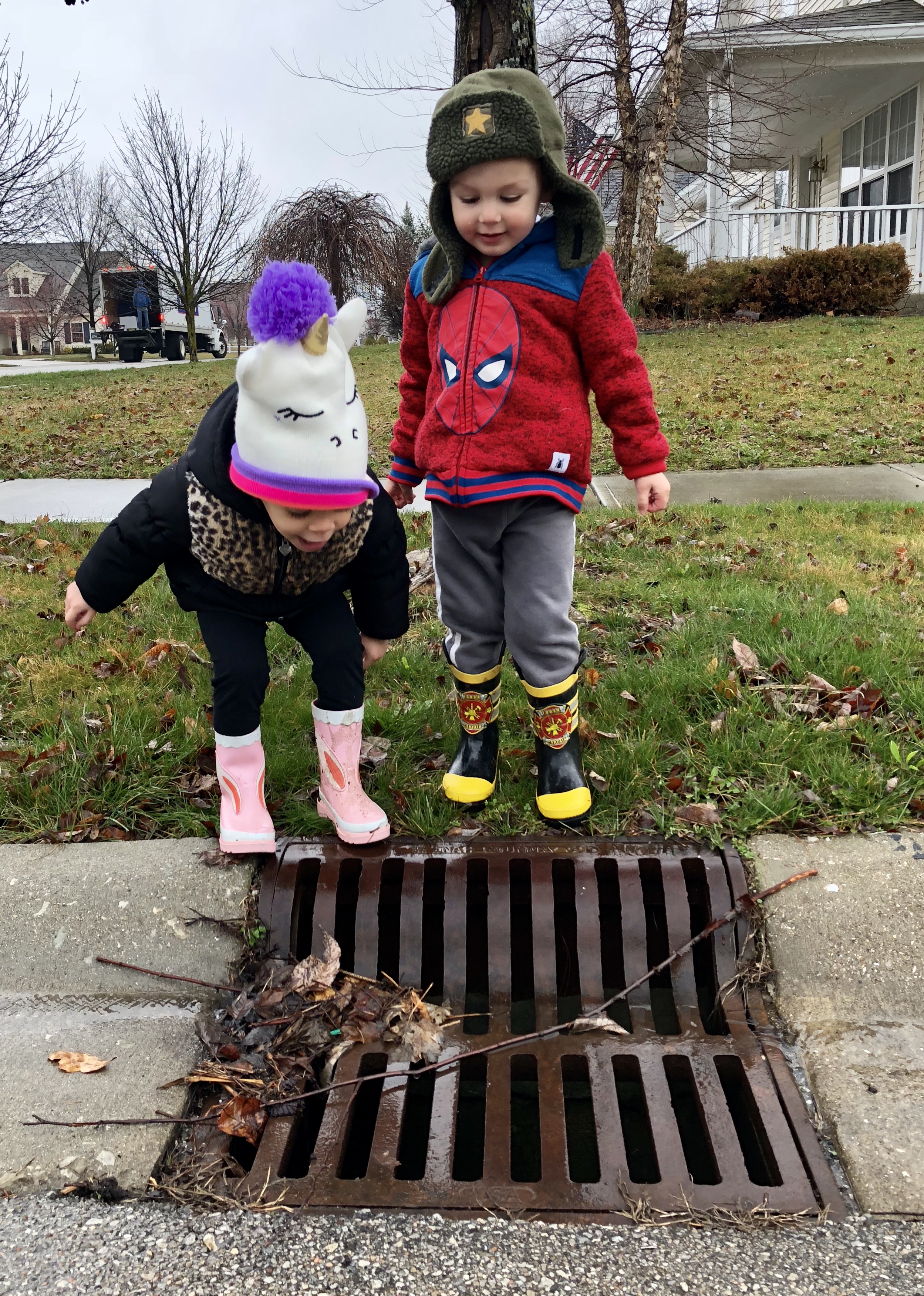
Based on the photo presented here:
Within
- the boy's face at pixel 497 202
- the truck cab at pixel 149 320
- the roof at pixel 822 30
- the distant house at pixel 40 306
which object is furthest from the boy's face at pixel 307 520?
the distant house at pixel 40 306

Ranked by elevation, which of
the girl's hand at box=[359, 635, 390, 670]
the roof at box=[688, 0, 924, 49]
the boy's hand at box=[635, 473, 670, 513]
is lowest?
the girl's hand at box=[359, 635, 390, 670]

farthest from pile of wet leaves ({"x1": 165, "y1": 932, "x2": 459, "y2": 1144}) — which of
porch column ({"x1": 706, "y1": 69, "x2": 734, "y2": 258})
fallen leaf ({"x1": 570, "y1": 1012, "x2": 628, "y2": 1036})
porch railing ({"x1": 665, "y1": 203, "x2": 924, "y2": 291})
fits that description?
porch railing ({"x1": 665, "y1": 203, "x2": 924, "y2": 291})

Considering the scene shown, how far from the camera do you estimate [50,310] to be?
61250 mm

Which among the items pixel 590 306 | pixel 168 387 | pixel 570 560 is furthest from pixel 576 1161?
pixel 168 387

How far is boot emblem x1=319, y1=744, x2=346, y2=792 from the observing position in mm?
2389

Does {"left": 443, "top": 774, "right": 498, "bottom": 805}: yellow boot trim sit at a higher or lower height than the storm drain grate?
higher

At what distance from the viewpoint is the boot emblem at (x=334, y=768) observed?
2389mm

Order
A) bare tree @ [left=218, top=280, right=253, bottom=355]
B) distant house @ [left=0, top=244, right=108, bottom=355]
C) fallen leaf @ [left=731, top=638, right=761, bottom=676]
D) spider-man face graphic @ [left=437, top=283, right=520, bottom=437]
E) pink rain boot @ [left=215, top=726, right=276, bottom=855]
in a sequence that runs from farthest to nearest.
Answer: distant house @ [left=0, top=244, right=108, bottom=355], bare tree @ [left=218, top=280, right=253, bottom=355], fallen leaf @ [left=731, top=638, right=761, bottom=676], pink rain boot @ [left=215, top=726, right=276, bottom=855], spider-man face graphic @ [left=437, top=283, right=520, bottom=437]

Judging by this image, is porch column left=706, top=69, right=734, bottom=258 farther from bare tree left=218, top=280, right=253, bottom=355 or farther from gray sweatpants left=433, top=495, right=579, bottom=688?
bare tree left=218, top=280, right=253, bottom=355

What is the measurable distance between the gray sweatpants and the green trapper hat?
56cm

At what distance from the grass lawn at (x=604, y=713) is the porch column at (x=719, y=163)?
11366mm

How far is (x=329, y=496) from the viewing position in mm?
1836

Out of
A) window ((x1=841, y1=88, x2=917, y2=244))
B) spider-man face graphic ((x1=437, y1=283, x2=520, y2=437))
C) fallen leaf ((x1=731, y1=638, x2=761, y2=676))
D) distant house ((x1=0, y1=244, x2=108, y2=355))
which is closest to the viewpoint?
spider-man face graphic ((x1=437, y1=283, x2=520, y2=437))

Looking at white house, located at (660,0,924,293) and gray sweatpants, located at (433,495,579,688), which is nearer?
gray sweatpants, located at (433,495,579,688)
